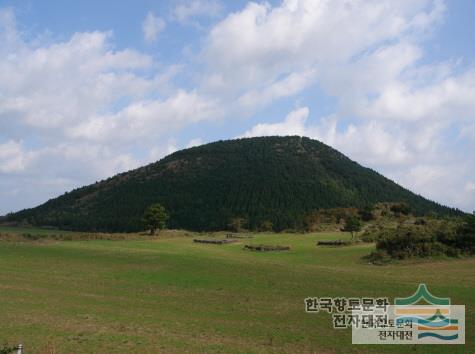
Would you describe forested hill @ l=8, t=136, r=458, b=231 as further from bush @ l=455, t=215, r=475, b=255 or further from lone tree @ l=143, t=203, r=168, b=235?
bush @ l=455, t=215, r=475, b=255

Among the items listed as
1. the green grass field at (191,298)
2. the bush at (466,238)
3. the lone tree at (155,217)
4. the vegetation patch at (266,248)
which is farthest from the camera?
the lone tree at (155,217)

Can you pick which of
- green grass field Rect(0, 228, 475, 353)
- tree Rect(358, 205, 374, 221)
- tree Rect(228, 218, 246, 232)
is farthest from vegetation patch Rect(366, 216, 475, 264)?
tree Rect(228, 218, 246, 232)

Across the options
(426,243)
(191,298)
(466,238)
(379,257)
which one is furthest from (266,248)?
(191,298)

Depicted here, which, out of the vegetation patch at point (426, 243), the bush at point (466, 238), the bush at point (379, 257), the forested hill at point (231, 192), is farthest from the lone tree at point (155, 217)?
the bush at point (466, 238)

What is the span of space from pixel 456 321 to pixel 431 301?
356 centimetres

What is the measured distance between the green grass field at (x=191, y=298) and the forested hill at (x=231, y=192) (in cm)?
7945

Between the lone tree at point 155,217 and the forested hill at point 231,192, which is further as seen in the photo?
the forested hill at point 231,192

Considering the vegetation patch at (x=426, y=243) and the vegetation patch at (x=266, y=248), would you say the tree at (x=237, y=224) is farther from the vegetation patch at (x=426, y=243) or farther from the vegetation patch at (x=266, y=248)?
the vegetation patch at (x=426, y=243)

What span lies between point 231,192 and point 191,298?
12781cm

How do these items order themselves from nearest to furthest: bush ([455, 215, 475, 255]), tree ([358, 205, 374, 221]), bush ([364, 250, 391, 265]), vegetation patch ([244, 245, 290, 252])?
bush ([364, 250, 391, 265]) < bush ([455, 215, 475, 255]) < vegetation patch ([244, 245, 290, 252]) < tree ([358, 205, 374, 221])

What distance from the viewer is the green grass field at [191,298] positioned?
15.4m

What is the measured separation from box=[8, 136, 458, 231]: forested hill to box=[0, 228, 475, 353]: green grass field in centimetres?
7945

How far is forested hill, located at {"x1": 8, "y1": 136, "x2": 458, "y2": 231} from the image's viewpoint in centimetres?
13225

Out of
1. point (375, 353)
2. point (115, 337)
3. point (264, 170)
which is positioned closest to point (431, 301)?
point (375, 353)
